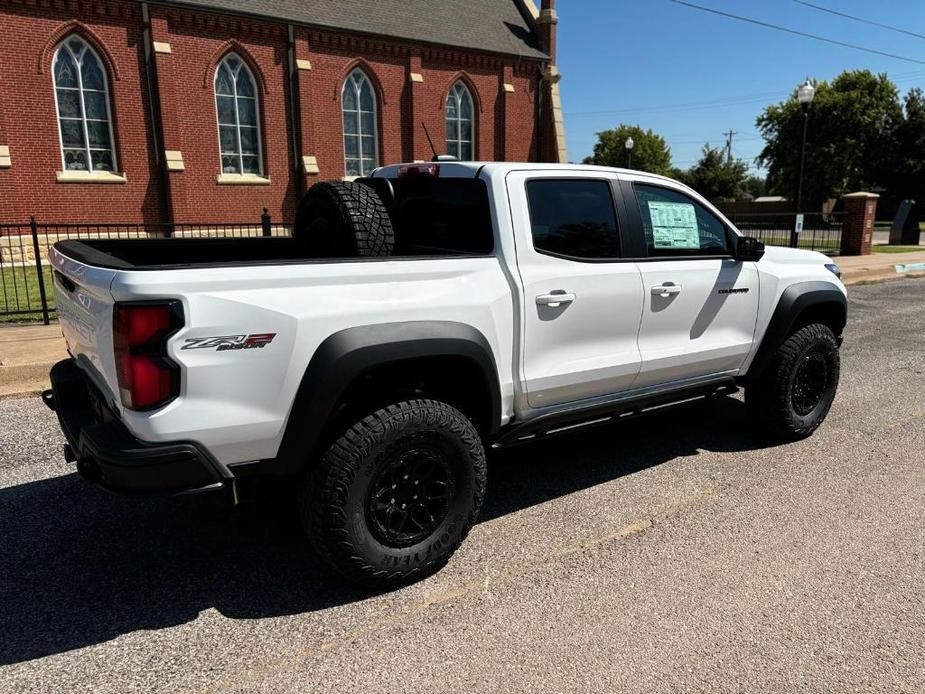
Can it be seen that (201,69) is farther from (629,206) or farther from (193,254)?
(629,206)

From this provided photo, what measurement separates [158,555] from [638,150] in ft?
235

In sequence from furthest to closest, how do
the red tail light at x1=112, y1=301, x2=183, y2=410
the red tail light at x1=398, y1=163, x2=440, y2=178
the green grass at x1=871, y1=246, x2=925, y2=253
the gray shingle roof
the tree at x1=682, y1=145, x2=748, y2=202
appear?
1. the tree at x1=682, y1=145, x2=748, y2=202
2. the green grass at x1=871, y1=246, x2=925, y2=253
3. the gray shingle roof
4. the red tail light at x1=398, y1=163, x2=440, y2=178
5. the red tail light at x1=112, y1=301, x2=183, y2=410

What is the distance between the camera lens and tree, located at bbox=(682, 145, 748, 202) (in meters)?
64.0

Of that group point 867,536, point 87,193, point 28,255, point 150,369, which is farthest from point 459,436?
point 87,193

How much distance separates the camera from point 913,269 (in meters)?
17.1

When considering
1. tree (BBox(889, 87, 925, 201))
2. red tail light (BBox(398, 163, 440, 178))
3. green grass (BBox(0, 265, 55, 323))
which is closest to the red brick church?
green grass (BBox(0, 265, 55, 323))

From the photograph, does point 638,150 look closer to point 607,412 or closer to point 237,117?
point 237,117

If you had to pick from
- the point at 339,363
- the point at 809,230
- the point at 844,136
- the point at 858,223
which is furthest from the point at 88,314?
the point at 844,136

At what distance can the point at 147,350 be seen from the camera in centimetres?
254

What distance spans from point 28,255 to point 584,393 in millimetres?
17390

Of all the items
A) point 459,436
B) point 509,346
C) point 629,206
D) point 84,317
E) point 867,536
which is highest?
point 629,206

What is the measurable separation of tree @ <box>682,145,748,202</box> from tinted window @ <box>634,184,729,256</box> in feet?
207

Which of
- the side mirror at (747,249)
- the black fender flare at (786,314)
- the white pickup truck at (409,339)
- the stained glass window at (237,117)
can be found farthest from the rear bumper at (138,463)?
the stained glass window at (237,117)

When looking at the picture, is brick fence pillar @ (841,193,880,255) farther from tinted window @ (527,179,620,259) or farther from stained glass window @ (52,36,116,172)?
stained glass window @ (52,36,116,172)
